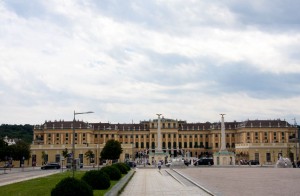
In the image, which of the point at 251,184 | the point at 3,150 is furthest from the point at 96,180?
the point at 3,150

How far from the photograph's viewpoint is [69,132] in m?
140

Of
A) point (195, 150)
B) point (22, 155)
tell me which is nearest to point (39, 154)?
point (22, 155)

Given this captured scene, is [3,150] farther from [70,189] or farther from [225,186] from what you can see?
[70,189]

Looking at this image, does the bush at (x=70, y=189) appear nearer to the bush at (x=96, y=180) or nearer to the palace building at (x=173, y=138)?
the bush at (x=96, y=180)

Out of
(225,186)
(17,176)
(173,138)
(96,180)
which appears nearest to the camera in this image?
(96,180)

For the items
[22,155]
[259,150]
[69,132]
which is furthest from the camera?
[69,132]

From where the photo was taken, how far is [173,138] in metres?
161

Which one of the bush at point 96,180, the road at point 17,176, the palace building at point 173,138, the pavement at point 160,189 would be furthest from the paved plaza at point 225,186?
the palace building at point 173,138

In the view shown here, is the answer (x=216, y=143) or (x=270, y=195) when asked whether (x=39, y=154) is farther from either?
(x=270, y=195)

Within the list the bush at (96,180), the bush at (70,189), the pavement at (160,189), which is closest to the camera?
the bush at (70,189)

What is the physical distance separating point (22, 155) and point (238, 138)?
8140 cm

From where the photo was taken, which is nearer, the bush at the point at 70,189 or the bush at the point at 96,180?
the bush at the point at 70,189

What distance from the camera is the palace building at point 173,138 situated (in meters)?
109

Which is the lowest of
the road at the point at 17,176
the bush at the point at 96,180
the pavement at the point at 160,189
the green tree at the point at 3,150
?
the road at the point at 17,176
